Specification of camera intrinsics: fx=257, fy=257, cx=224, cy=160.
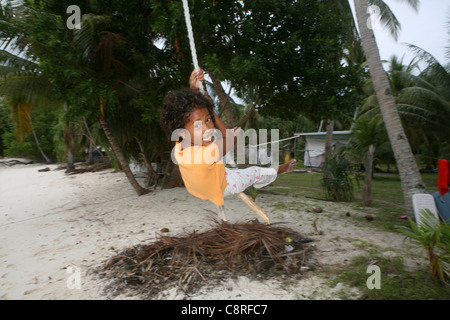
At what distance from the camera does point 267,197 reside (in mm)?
6805

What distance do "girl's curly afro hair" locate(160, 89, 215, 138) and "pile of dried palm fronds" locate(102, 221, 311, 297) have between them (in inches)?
57.8

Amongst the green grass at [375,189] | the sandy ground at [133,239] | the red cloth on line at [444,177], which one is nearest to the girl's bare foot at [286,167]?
the sandy ground at [133,239]

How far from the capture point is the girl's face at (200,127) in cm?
230

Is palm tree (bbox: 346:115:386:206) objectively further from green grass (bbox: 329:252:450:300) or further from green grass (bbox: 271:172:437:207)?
green grass (bbox: 329:252:450:300)

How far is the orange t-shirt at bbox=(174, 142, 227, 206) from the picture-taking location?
2.22m

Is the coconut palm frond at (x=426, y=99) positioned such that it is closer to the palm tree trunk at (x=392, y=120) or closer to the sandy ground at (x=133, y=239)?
the sandy ground at (x=133, y=239)

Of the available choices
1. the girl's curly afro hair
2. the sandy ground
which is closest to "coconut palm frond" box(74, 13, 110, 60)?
the sandy ground

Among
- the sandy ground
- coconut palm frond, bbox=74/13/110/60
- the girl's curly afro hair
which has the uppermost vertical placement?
coconut palm frond, bbox=74/13/110/60

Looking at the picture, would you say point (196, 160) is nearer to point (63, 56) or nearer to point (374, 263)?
→ point (374, 263)

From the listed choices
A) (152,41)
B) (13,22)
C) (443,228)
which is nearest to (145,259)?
(443,228)

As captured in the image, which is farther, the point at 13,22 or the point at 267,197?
the point at 267,197

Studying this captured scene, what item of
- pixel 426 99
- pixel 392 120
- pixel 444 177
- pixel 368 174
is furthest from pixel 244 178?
pixel 426 99
